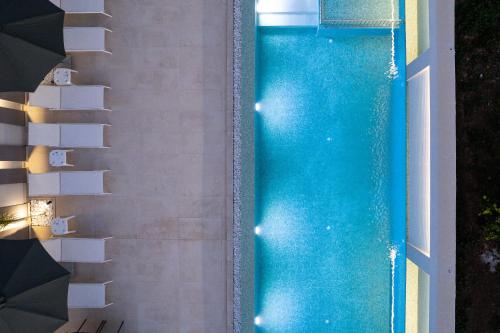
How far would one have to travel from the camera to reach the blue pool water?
5.67 meters

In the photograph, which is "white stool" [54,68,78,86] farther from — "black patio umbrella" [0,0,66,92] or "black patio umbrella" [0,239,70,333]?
"black patio umbrella" [0,239,70,333]

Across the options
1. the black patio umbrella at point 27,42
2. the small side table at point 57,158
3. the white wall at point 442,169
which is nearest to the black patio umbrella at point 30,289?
the small side table at point 57,158

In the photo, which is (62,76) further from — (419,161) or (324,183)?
(419,161)

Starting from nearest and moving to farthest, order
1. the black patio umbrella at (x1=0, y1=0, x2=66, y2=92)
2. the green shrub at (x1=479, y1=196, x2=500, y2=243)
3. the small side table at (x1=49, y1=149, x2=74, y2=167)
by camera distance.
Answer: the black patio umbrella at (x1=0, y1=0, x2=66, y2=92), the small side table at (x1=49, y1=149, x2=74, y2=167), the green shrub at (x1=479, y1=196, x2=500, y2=243)

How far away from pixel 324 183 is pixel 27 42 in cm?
414

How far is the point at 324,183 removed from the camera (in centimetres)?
572

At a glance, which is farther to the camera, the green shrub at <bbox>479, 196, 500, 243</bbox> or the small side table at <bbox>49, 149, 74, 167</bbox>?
the green shrub at <bbox>479, 196, 500, 243</bbox>

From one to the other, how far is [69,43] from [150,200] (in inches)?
99.2

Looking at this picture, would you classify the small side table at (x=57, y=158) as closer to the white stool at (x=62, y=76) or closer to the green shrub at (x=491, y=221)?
the white stool at (x=62, y=76)

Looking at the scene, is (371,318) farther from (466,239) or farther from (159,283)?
(159,283)

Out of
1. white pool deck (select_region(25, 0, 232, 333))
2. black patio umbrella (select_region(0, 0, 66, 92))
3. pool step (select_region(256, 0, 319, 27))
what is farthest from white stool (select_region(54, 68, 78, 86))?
pool step (select_region(256, 0, 319, 27))

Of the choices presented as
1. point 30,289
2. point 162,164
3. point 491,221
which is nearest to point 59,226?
point 30,289

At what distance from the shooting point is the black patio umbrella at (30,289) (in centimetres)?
414

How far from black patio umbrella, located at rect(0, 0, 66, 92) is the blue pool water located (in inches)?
106
